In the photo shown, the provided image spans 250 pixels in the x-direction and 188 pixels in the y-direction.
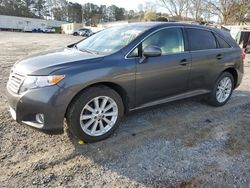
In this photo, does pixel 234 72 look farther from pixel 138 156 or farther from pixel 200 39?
pixel 138 156

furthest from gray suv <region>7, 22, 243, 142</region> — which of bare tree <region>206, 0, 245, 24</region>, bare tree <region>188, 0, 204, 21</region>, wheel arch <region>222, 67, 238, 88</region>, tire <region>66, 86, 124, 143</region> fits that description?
bare tree <region>188, 0, 204, 21</region>

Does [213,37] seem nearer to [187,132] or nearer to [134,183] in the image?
[187,132]

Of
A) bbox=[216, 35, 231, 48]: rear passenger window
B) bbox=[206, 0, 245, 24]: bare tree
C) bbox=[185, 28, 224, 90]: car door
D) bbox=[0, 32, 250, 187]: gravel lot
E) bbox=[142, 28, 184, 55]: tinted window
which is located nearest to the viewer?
bbox=[0, 32, 250, 187]: gravel lot

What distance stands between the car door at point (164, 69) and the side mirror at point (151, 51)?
0.09 m

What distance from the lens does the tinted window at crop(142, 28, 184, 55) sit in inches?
152

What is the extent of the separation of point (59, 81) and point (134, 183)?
1466 millimetres

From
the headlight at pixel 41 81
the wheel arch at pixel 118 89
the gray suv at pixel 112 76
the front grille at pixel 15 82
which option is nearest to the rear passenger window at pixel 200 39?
the gray suv at pixel 112 76

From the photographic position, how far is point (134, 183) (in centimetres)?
270

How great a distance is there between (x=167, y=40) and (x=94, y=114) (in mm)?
Result: 1750

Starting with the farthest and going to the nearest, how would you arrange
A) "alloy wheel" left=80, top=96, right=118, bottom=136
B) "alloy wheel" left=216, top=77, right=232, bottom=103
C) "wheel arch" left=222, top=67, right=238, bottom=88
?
"wheel arch" left=222, top=67, right=238, bottom=88 → "alloy wheel" left=216, top=77, right=232, bottom=103 → "alloy wheel" left=80, top=96, right=118, bottom=136

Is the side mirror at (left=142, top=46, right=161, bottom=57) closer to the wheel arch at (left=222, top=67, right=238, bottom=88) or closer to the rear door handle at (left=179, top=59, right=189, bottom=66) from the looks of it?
the rear door handle at (left=179, top=59, right=189, bottom=66)

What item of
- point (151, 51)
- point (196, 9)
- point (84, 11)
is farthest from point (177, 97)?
point (84, 11)

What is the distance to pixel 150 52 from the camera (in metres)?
3.59

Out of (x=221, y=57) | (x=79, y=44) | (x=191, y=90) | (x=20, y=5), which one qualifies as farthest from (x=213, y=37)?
(x=20, y=5)
